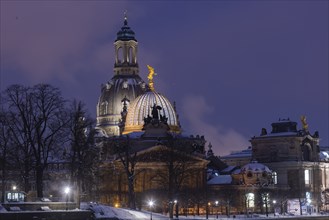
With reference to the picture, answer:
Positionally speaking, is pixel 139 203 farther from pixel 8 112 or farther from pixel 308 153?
pixel 308 153

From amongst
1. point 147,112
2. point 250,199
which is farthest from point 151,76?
point 250,199

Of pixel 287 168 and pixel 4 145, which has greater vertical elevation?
pixel 287 168

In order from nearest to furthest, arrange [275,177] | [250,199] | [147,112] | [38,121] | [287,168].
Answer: [38,121] < [250,199] < [147,112] < [275,177] < [287,168]

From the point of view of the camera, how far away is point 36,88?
110 metres

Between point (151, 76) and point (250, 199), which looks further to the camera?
point (151, 76)

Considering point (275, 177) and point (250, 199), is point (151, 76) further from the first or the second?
point (250, 199)

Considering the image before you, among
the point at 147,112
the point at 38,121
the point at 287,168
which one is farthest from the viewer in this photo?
the point at 287,168

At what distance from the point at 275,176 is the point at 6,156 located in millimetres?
91517

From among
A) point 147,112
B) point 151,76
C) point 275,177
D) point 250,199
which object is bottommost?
point 250,199

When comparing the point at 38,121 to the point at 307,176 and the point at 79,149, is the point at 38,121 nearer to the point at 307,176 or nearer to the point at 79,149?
the point at 79,149

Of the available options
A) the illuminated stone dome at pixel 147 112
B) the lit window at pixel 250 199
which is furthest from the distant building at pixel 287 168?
the illuminated stone dome at pixel 147 112

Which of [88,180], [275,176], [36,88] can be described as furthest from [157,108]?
[36,88]

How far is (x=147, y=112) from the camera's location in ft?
620

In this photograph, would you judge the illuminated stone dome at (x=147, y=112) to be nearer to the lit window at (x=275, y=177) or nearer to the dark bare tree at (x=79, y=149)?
the lit window at (x=275, y=177)
